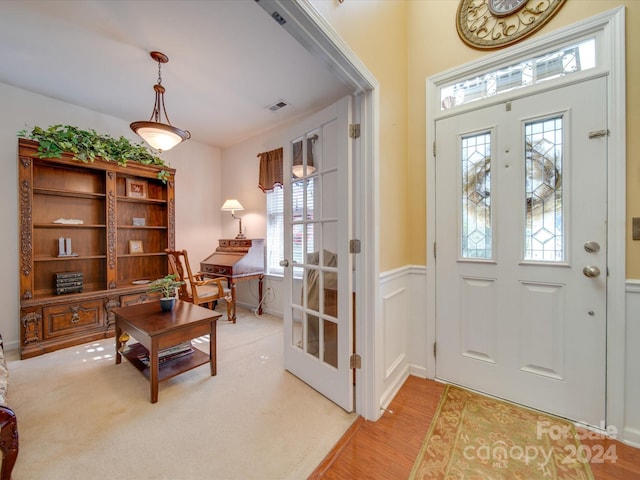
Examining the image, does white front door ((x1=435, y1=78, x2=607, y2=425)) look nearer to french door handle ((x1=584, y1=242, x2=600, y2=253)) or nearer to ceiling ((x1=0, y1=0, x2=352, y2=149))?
french door handle ((x1=584, y1=242, x2=600, y2=253))

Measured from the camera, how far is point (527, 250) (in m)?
1.81

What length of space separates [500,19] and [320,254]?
212 centimetres

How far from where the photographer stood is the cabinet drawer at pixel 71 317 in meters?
2.71

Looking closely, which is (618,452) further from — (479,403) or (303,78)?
(303,78)

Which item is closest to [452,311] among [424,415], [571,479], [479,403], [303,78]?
[479,403]

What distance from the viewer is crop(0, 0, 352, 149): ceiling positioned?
1.88 metres

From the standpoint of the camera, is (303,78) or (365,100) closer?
(365,100)

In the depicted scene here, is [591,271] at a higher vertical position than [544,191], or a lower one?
lower

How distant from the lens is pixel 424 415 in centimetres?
175

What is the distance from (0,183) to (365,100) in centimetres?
374

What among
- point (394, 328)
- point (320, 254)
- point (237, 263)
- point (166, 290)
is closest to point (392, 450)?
point (394, 328)

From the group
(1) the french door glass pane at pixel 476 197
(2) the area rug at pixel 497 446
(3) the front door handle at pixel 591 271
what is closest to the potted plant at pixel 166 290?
(2) the area rug at pixel 497 446

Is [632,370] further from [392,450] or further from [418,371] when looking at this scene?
[392,450]

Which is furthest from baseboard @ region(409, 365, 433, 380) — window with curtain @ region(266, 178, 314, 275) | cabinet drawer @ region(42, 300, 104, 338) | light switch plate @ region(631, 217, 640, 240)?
cabinet drawer @ region(42, 300, 104, 338)
